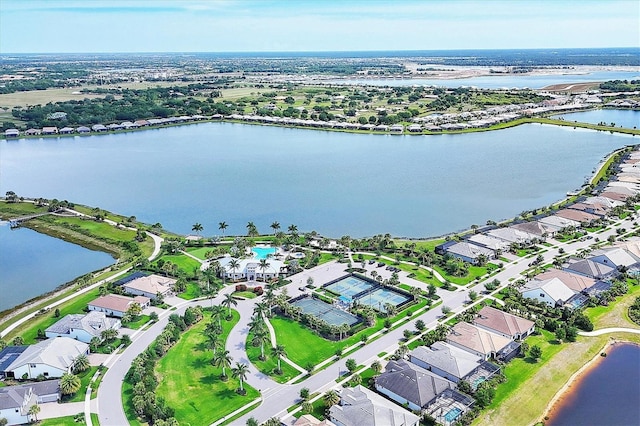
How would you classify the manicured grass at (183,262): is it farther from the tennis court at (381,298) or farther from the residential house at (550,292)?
the residential house at (550,292)

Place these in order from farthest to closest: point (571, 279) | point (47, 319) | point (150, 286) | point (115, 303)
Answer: point (150, 286) < point (571, 279) < point (115, 303) < point (47, 319)

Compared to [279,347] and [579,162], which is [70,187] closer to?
[279,347]

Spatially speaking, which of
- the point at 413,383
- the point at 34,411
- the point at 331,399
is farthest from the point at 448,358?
the point at 34,411

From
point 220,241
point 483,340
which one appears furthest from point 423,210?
point 483,340

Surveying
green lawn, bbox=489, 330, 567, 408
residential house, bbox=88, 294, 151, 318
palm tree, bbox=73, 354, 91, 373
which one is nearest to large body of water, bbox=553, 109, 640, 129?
green lawn, bbox=489, 330, 567, 408

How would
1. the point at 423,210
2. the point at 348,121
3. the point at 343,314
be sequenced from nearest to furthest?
the point at 343,314 < the point at 423,210 < the point at 348,121

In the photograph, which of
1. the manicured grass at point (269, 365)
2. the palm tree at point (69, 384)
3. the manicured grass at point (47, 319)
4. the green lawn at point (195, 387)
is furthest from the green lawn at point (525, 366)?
the manicured grass at point (47, 319)

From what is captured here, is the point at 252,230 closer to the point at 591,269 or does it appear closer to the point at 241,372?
the point at 241,372
